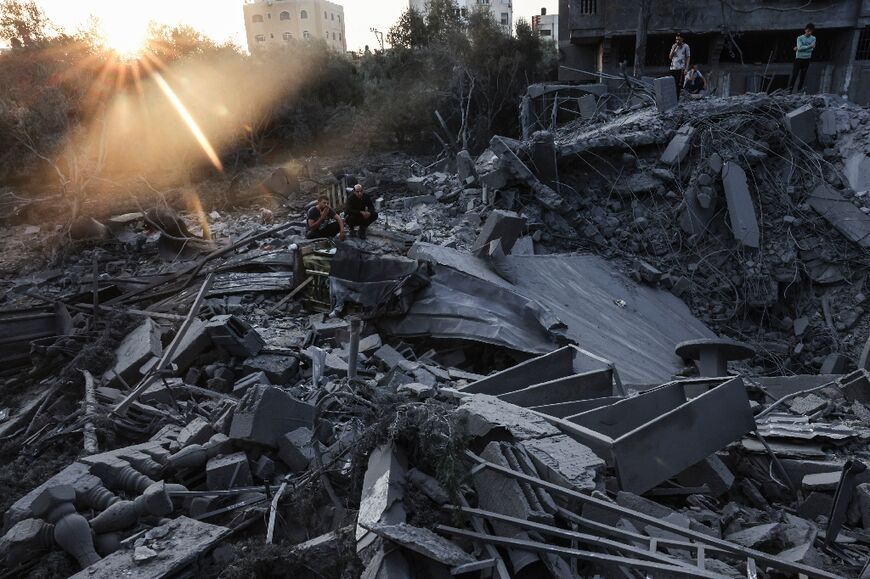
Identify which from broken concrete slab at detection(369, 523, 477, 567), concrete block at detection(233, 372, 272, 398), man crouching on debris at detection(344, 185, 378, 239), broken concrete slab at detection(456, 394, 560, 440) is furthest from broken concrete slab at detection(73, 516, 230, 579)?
man crouching on debris at detection(344, 185, 378, 239)

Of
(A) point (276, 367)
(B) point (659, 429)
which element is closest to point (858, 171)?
(B) point (659, 429)

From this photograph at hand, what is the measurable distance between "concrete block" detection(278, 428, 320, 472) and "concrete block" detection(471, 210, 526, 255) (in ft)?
14.2

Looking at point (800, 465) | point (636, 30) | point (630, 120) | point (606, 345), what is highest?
point (636, 30)

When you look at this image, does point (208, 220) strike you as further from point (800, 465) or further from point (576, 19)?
Answer: point (576, 19)

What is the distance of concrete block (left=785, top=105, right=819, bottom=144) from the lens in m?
10.7

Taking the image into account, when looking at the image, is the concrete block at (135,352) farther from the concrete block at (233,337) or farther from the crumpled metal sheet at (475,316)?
the crumpled metal sheet at (475,316)

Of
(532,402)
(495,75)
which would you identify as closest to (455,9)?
(495,75)

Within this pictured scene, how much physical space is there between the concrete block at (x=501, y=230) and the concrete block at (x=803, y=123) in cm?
596

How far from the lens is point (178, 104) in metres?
20.9

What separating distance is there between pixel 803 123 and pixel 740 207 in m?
2.10

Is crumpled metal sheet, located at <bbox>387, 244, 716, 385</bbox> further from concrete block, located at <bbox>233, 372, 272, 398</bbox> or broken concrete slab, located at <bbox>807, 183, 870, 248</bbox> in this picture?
broken concrete slab, located at <bbox>807, 183, 870, 248</bbox>

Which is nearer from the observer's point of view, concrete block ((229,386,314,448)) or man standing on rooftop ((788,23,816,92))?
concrete block ((229,386,314,448))

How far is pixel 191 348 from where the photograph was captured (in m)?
Answer: 6.62

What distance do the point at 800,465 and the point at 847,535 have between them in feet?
2.27
